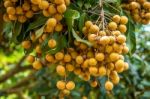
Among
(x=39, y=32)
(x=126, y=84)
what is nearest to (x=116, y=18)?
(x=39, y=32)

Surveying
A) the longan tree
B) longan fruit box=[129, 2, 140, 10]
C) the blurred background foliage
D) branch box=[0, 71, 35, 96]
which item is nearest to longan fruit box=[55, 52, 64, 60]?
the longan tree

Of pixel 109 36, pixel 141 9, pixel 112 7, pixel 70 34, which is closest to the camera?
pixel 109 36

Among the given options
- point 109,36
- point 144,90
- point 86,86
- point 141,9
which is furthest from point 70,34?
point 144,90

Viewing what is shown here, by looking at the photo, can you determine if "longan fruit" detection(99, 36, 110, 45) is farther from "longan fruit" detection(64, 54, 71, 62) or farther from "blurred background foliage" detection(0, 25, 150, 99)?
"blurred background foliage" detection(0, 25, 150, 99)

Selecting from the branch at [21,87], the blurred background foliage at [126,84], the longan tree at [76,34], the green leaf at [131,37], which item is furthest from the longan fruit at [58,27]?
the branch at [21,87]

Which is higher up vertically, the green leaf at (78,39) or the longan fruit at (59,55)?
the green leaf at (78,39)

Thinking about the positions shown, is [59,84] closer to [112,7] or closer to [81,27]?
[81,27]

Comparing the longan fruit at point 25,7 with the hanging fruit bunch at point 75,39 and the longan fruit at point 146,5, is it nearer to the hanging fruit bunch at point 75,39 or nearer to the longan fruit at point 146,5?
the hanging fruit bunch at point 75,39
